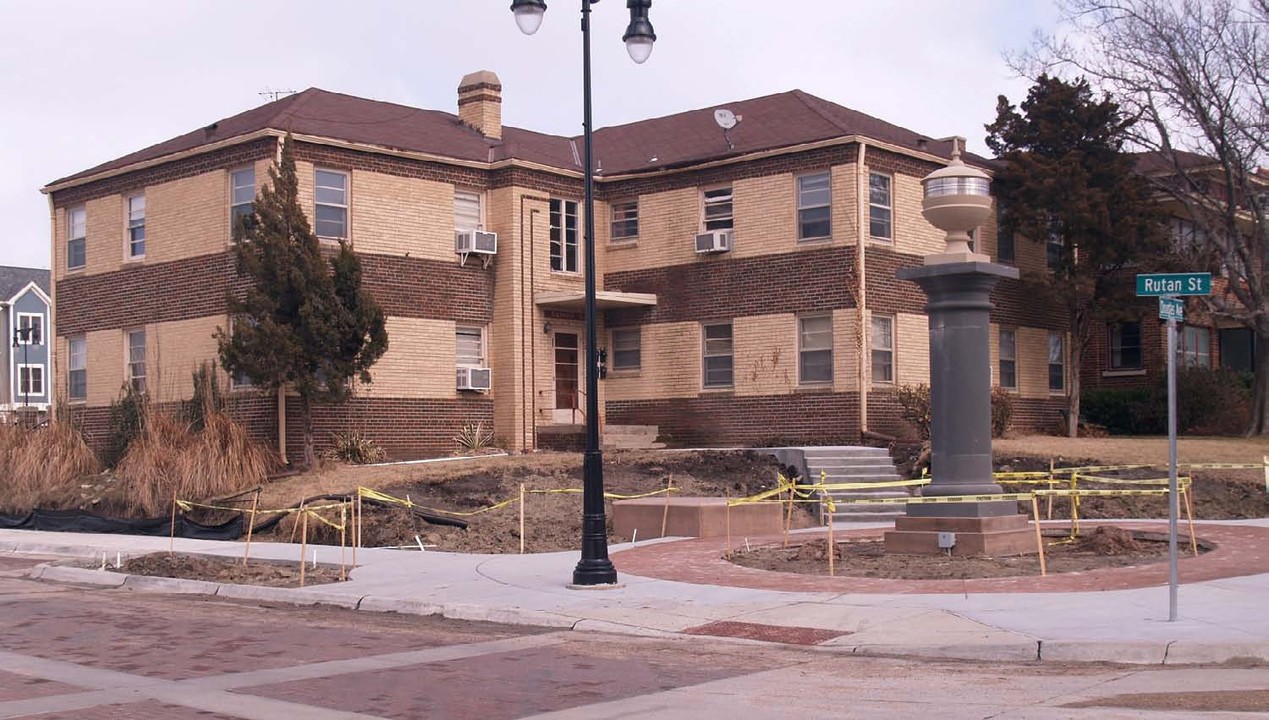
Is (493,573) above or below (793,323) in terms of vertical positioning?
below

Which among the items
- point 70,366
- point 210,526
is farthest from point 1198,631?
point 70,366

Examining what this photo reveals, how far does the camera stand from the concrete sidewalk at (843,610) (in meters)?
11.1

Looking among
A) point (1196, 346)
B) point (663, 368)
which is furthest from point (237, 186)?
point (1196, 346)

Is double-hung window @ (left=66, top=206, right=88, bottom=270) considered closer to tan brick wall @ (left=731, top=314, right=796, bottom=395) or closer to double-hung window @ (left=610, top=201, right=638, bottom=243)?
double-hung window @ (left=610, top=201, right=638, bottom=243)

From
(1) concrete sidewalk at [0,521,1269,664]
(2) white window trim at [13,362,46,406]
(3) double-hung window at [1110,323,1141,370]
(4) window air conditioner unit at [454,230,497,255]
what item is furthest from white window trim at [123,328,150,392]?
(2) white window trim at [13,362,46,406]

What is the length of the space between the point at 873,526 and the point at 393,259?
1216cm

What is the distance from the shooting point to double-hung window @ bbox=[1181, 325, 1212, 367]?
37.5 m

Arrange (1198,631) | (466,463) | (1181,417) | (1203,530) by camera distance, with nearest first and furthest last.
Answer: (1198,631), (1203,530), (466,463), (1181,417)

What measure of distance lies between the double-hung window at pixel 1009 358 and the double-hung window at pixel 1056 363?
1.72 m

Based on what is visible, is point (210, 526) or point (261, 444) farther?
point (261, 444)

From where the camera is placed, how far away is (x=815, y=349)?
2942 cm

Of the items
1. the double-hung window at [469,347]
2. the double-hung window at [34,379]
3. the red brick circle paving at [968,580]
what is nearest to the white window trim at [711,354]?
the double-hung window at [469,347]

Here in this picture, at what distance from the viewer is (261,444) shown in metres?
27.2

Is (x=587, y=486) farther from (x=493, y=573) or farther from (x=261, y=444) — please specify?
(x=261, y=444)
